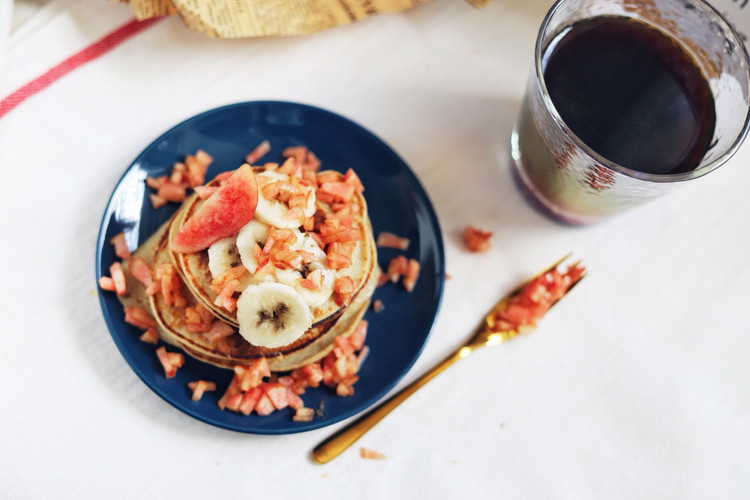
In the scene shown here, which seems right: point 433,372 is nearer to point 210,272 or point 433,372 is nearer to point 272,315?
point 272,315

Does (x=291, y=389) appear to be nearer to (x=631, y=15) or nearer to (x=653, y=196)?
(x=653, y=196)

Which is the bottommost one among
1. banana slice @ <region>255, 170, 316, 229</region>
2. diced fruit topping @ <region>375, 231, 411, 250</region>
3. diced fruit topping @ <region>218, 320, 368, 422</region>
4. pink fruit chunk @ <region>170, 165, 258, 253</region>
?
diced fruit topping @ <region>218, 320, 368, 422</region>

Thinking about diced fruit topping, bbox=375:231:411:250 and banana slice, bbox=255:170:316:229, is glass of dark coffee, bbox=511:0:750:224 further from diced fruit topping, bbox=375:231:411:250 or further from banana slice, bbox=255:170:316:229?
banana slice, bbox=255:170:316:229

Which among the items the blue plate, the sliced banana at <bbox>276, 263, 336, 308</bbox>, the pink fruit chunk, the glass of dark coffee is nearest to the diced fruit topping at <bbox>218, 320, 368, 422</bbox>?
the blue plate

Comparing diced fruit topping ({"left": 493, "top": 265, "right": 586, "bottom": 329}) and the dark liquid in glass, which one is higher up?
the dark liquid in glass

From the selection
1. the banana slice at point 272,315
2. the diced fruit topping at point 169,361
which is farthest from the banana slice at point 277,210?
the diced fruit topping at point 169,361

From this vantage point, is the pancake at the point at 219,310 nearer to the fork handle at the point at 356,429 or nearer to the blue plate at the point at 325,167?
the blue plate at the point at 325,167

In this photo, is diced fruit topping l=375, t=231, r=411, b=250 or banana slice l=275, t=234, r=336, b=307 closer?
banana slice l=275, t=234, r=336, b=307

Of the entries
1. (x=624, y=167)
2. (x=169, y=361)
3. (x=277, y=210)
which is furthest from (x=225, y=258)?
(x=624, y=167)
